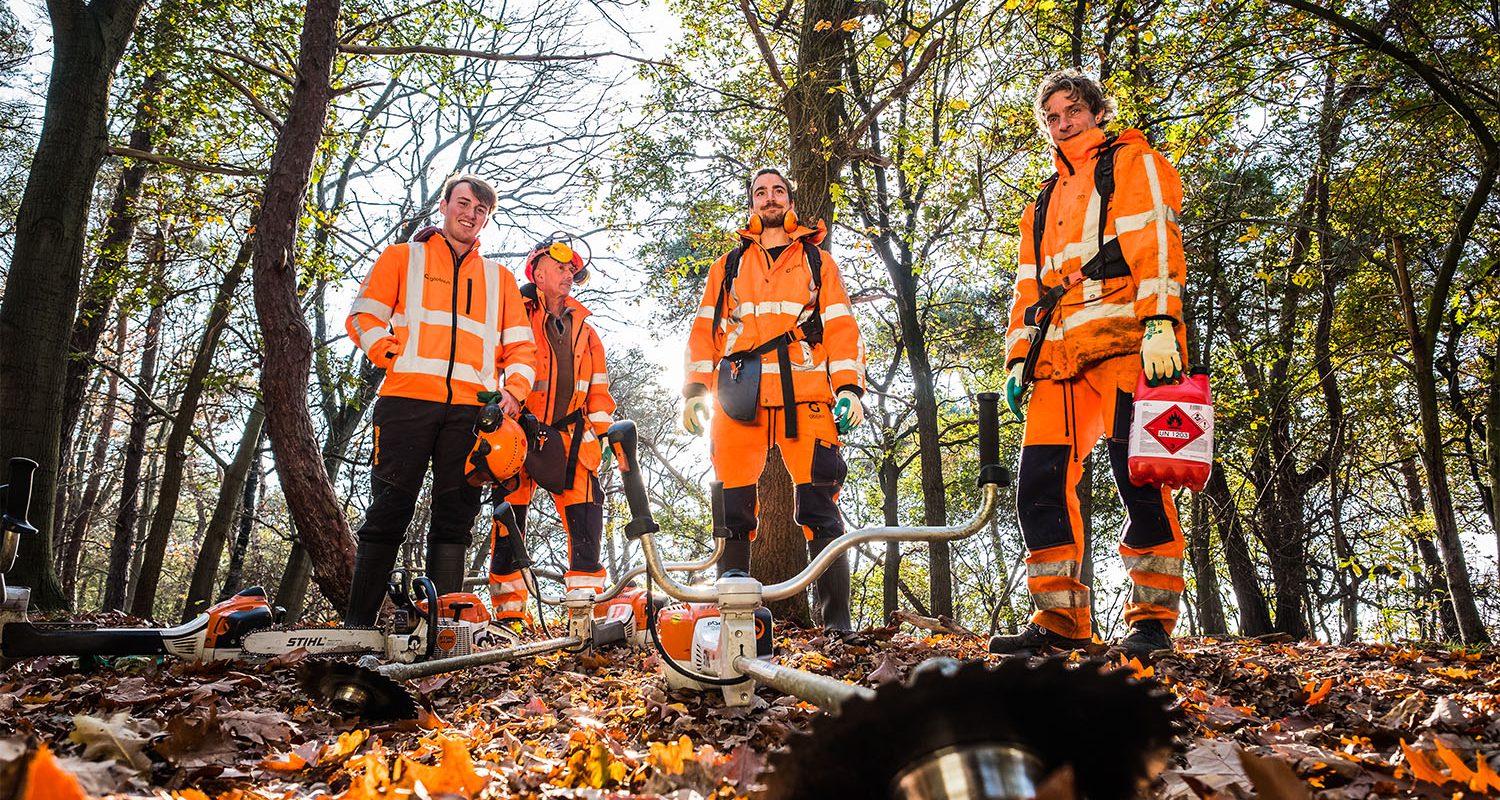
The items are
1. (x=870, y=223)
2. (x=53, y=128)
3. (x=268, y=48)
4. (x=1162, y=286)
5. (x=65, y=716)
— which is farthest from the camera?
(x=870, y=223)

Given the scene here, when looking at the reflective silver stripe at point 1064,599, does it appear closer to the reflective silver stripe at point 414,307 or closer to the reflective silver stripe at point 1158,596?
the reflective silver stripe at point 1158,596

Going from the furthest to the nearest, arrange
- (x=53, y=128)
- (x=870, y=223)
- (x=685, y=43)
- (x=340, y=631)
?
(x=870, y=223) → (x=685, y=43) → (x=53, y=128) → (x=340, y=631)

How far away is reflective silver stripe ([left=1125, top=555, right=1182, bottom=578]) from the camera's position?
3367 mm

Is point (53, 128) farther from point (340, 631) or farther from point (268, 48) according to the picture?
point (340, 631)

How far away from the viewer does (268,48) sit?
809 centimetres

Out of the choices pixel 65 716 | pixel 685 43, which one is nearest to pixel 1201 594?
pixel 685 43

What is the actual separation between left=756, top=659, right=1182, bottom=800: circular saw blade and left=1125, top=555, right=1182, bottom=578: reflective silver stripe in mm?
2652

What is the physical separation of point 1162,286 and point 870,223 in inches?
399

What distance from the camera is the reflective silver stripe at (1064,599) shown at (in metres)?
3.47

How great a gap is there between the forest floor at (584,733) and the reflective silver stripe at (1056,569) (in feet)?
1.66

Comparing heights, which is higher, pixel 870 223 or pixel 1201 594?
pixel 870 223

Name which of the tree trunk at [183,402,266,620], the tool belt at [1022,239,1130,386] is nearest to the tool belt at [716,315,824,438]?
the tool belt at [1022,239,1130,386]

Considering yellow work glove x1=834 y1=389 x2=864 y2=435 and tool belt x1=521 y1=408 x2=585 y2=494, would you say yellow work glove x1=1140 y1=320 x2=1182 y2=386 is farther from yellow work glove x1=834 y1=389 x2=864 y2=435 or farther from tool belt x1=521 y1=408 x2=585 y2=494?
tool belt x1=521 y1=408 x2=585 y2=494

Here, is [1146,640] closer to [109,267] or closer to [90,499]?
[109,267]
